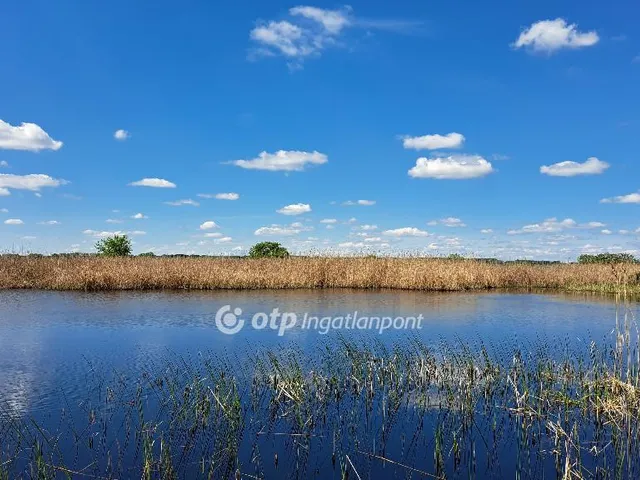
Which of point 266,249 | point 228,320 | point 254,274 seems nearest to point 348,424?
point 228,320

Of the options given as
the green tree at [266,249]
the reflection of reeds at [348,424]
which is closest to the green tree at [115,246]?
the green tree at [266,249]

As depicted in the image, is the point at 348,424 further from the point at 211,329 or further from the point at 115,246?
the point at 115,246

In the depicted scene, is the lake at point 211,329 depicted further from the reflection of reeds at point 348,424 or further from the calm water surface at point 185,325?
the reflection of reeds at point 348,424

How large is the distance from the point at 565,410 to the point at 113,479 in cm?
550

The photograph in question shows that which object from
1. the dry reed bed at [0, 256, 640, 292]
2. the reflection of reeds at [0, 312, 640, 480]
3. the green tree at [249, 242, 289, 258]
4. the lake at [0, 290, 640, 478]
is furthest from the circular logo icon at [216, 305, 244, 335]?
the green tree at [249, 242, 289, 258]

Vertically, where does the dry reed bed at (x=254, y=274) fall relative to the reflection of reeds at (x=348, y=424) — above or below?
above

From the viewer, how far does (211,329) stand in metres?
13.1

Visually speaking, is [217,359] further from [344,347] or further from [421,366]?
[421,366]

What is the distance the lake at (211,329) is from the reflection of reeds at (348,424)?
0.28m

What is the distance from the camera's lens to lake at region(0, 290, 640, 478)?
8008mm

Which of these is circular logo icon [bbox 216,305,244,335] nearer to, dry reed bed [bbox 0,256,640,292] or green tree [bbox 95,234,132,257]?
dry reed bed [bbox 0,256,640,292]

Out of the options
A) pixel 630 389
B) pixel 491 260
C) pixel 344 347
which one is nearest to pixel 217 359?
pixel 344 347

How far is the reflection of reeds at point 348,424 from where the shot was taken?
5.18 meters

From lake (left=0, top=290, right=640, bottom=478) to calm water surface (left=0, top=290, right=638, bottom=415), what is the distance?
0.10 ft
